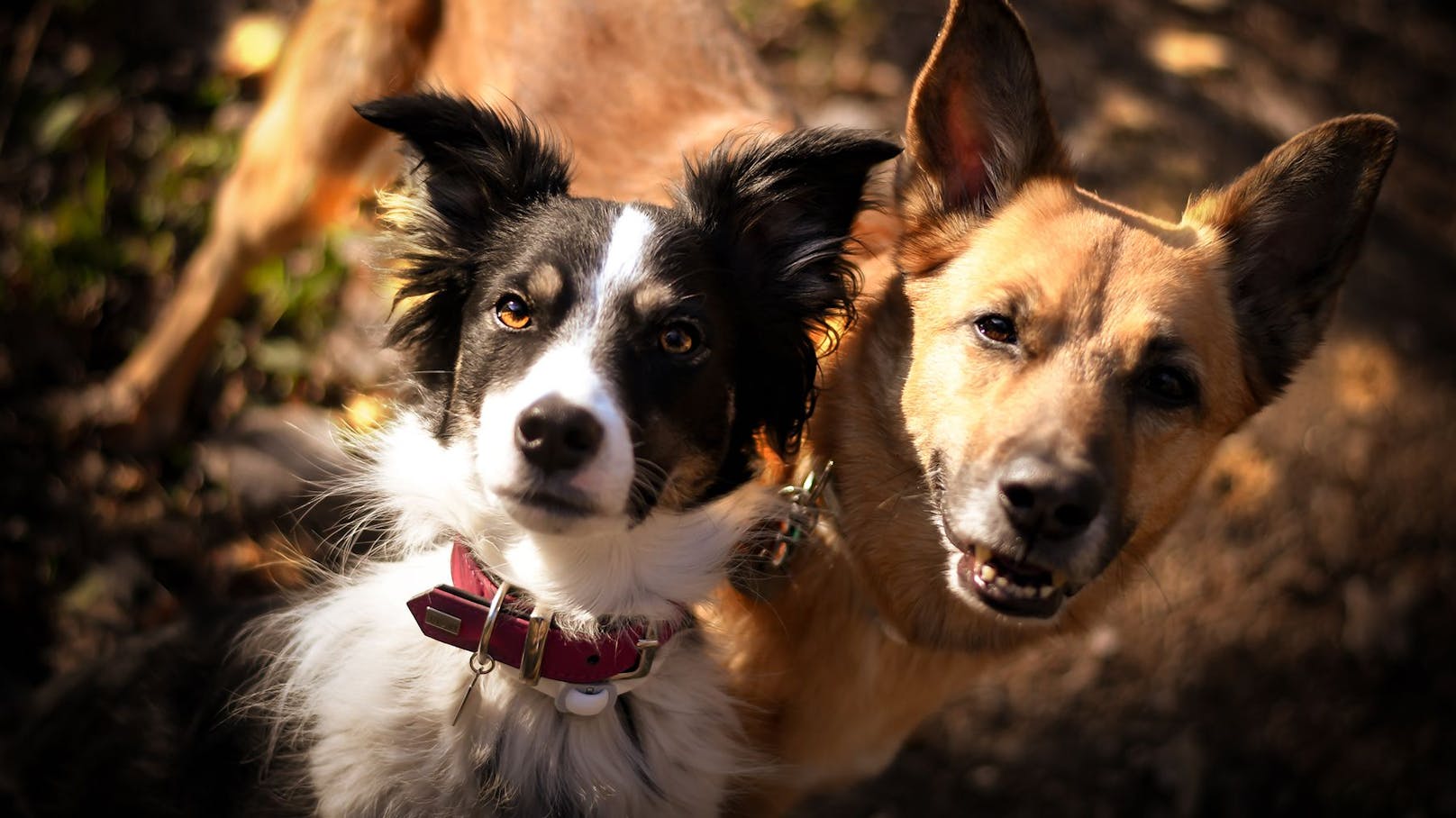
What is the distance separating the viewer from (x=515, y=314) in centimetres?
211

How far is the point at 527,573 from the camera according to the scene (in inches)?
86.0

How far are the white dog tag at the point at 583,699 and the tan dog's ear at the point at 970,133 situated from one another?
1277 millimetres

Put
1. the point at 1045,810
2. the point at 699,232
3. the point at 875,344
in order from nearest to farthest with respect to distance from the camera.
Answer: the point at 699,232
the point at 875,344
the point at 1045,810

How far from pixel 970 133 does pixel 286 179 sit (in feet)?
8.28

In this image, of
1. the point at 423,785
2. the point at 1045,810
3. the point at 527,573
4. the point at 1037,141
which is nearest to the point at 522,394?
the point at 527,573

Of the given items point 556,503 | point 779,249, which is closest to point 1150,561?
point 779,249

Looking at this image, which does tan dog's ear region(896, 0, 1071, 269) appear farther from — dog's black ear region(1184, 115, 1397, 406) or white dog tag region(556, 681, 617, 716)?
white dog tag region(556, 681, 617, 716)

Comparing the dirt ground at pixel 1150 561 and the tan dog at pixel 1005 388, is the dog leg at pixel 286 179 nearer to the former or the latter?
the dirt ground at pixel 1150 561

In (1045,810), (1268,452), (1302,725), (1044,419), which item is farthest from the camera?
(1268,452)

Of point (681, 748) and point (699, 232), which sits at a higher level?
point (699, 232)

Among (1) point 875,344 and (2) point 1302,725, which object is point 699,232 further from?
(2) point 1302,725

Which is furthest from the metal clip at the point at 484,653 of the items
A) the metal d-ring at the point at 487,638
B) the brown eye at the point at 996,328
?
the brown eye at the point at 996,328

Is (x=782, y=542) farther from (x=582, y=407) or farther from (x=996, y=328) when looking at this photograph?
(x=582, y=407)

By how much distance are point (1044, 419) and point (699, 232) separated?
0.85 m
